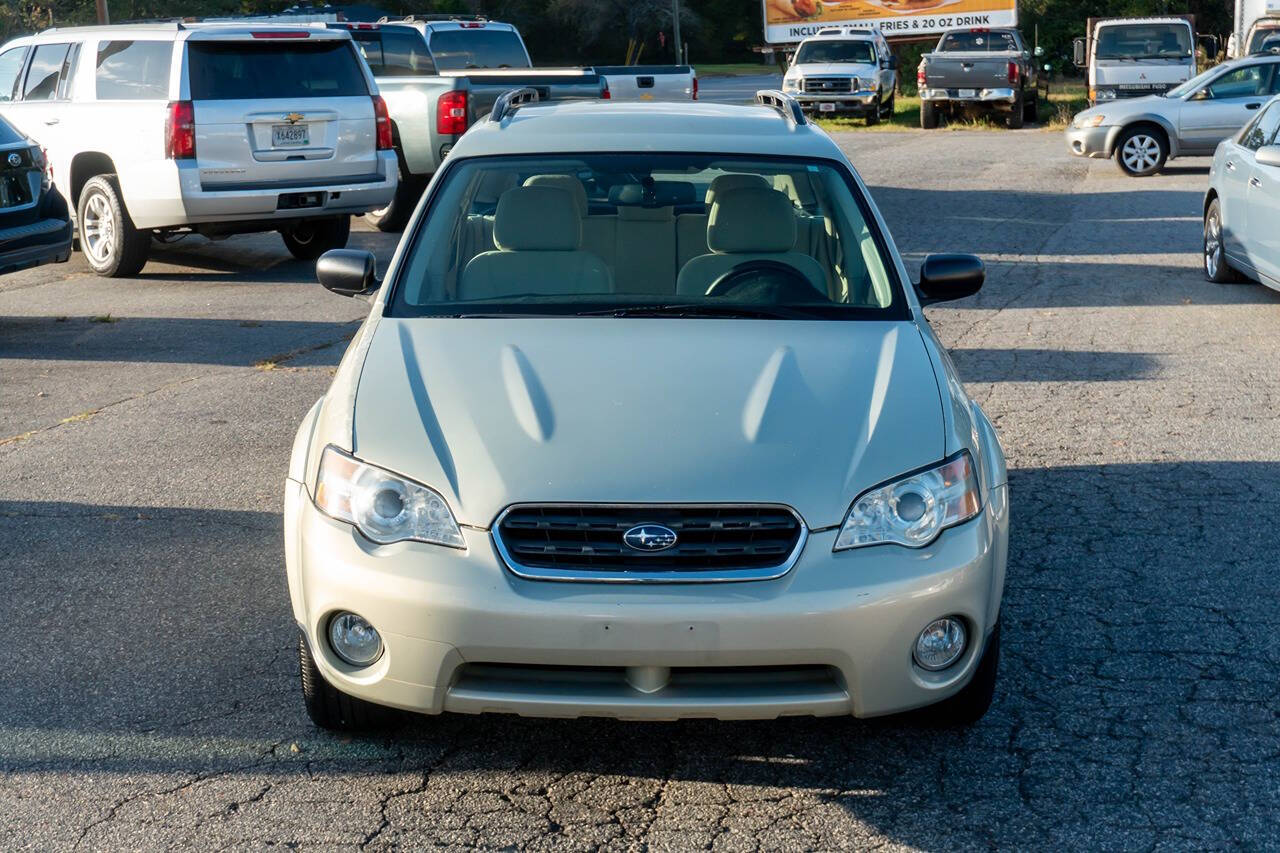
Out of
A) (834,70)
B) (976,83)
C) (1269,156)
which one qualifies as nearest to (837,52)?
(834,70)

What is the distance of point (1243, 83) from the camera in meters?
20.0

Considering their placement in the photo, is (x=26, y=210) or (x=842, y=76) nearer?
(x=26, y=210)

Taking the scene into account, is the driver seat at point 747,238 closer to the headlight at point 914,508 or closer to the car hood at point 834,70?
the headlight at point 914,508

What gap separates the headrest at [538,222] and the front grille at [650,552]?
1.72 m

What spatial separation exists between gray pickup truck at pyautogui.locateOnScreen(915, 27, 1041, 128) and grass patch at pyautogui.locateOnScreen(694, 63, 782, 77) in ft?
104

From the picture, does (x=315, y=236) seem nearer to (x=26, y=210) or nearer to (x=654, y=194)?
(x=26, y=210)

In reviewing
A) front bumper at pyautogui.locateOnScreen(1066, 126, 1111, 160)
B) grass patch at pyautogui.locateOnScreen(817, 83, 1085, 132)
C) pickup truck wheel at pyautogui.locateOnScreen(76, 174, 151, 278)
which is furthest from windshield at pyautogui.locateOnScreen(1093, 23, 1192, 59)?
pickup truck wheel at pyautogui.locateOnScreen(76, 174, 151, 278)

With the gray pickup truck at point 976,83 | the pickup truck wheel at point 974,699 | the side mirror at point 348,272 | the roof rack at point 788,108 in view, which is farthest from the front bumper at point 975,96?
the pickup truck wheel at point 974,699

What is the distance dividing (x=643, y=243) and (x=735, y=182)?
1.27 ft

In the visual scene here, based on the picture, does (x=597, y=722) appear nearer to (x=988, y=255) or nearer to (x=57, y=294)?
(x=57, y=294)

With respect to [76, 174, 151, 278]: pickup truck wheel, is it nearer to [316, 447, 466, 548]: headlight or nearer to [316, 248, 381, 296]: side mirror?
[316, 248, 381, 296]: side mirror

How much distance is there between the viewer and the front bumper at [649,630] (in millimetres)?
3555

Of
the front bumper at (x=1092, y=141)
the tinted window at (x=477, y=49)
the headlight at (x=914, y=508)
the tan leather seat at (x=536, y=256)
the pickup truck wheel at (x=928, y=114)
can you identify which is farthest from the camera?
the pickup truck wheel at (x=928, y=114)

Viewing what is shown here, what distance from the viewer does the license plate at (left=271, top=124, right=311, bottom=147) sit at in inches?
480
